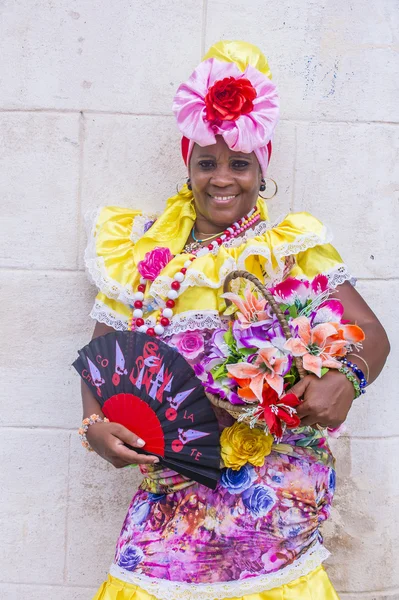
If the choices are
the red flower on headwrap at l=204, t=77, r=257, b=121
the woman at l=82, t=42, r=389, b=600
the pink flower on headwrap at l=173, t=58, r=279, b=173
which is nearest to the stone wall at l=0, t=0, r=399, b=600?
the woman at l=82, t=42, r=389, b=600

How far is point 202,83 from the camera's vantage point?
2889mm

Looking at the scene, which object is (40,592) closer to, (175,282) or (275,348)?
(175,282)

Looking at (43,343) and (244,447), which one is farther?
(43,343)

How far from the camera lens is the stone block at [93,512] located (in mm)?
3500

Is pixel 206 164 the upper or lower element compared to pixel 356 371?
upper

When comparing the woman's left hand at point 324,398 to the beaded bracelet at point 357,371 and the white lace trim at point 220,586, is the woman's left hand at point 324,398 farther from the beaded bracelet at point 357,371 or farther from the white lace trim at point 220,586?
the white lace trim at point 220,586

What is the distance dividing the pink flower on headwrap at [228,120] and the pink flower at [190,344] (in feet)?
2.28

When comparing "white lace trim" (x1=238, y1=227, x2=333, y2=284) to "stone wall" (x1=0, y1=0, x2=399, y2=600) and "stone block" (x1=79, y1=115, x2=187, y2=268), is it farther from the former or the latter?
"stone block" (x1=79, y1=115, x2=187, y2=268)

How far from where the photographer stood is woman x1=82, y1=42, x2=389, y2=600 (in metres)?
2.60

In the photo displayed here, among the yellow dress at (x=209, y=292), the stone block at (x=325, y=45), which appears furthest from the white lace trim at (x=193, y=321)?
the stone block at (x=325, y=45)

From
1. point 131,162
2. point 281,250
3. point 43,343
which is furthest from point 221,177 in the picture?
point 43,343

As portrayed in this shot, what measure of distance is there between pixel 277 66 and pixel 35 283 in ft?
4.62

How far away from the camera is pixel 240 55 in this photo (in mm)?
2936

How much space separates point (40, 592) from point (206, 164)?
204 cm
